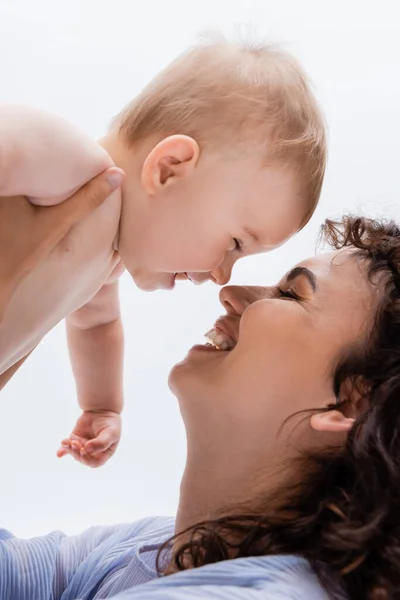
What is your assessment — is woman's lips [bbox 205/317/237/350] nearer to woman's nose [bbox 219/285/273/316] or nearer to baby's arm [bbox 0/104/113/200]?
woman's nose [bbox 219/285/273/316]

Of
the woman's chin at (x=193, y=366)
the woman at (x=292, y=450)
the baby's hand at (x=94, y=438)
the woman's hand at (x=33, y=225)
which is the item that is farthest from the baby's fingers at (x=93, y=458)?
the woman's hand at (x=33, y=225)

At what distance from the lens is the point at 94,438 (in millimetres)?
1483

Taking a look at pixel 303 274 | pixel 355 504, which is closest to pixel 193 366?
pixel 303 274

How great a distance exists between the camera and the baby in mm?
1132

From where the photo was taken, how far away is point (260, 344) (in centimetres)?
111

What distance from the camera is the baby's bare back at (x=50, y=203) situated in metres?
1.03

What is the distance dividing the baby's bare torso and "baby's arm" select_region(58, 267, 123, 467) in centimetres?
30

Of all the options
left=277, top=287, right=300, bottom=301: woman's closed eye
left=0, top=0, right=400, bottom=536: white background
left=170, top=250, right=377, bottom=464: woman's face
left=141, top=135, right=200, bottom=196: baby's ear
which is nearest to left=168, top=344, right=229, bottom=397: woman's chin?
left=170, top=250, right=377, bottom=464: woman's face

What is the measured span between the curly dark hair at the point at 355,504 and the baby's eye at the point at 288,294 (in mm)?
102

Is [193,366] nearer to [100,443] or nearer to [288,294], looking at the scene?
[288,294]

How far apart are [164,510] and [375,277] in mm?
968

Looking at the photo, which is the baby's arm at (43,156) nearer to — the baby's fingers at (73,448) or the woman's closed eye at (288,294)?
the woman's closed eye at (288,294)

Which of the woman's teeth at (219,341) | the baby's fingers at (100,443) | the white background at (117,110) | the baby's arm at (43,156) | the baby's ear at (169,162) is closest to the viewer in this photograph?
the baby's arm at (43,156)

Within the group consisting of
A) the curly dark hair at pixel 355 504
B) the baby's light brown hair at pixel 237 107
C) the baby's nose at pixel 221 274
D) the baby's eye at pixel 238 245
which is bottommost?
the curly dark hair at pixel 355 504
